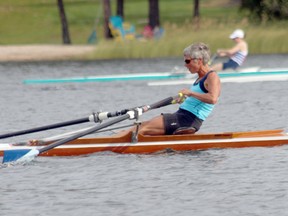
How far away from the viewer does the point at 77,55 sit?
46.2 meters

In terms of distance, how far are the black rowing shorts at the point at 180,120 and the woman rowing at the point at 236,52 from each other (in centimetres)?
1319

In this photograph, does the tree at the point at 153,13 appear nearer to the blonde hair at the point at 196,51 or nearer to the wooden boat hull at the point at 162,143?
the wooden boat hull at the point at 162,143

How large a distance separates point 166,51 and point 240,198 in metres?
28.4

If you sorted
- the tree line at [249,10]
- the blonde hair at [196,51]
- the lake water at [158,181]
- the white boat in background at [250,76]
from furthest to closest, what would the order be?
the tree line at [249,10], the white boat in background at [250,76], the blonde hair at [196,51], the lake water at [158,181]

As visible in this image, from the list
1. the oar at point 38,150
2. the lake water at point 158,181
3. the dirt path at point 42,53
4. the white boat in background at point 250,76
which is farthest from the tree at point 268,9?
the oar at point 38,150

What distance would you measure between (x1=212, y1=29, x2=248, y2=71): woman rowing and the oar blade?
1409cm

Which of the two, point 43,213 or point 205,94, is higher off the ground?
point 205,94

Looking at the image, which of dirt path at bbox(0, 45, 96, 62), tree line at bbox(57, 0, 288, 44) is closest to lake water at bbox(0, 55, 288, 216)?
dirt path at bbox(0, 45, 96, 62)

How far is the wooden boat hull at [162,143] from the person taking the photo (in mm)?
17031

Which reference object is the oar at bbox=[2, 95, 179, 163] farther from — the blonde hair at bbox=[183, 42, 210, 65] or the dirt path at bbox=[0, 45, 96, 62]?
the dirt path at bbox=[0, 45, 96, 62]

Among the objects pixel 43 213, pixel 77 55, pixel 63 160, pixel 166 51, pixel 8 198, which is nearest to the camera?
pixel 43 213

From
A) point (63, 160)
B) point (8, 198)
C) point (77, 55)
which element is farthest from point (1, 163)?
point (77, 55)

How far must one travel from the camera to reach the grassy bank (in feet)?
141

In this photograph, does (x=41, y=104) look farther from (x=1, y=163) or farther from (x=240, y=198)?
(x=240, y=198)
